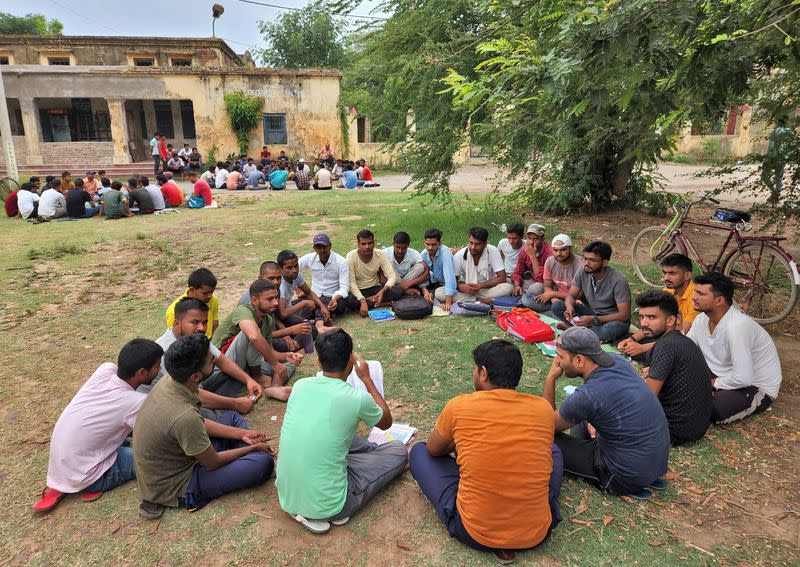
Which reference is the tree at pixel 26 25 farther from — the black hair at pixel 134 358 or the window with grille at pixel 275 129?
the black hair at pixel 134 358

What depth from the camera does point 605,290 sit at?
18.1 ft

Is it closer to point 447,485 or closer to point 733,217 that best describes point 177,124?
point 733,217

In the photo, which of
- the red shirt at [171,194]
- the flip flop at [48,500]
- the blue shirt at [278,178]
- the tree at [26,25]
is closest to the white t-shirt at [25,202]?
the red shirt at [171,194]

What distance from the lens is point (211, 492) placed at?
124 inches

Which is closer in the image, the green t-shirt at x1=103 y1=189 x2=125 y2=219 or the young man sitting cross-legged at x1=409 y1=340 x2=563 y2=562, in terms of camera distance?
the young man sitting cross-legged at x1=409 y1=340 x2=563 y2=562

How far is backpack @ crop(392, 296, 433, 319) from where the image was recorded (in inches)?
242

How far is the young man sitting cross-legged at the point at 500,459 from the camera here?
2.53 m

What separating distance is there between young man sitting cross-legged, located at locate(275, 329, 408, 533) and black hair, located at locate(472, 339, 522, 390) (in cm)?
72

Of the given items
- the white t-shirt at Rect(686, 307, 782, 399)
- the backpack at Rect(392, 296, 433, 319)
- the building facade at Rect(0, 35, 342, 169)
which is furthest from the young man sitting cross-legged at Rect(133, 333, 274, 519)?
the building facade at Rect(0, 35, 342, 169)

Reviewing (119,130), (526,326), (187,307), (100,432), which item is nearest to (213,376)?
(187,307)

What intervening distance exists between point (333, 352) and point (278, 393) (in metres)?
1.68

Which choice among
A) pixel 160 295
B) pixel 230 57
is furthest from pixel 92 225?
pixel 230 57

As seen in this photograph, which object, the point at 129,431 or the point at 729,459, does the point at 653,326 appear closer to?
the point at 729,459

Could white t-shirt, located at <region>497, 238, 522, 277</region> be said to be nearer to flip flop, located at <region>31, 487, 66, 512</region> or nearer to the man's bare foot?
the man's bare foot
